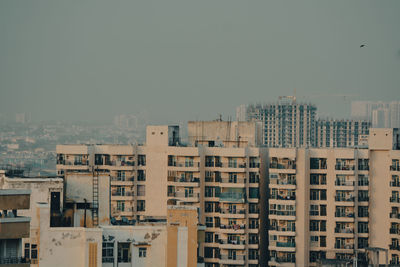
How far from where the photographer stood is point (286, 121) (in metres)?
157

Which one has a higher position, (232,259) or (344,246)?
(344,246)

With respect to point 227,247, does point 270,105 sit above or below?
above

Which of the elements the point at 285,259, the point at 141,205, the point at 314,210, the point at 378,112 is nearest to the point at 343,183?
the point at 314,210

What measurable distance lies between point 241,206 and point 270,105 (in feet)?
346

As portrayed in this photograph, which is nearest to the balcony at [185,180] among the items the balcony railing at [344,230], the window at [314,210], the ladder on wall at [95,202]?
the window at [314,210]

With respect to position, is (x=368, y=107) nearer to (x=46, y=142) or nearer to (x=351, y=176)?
(x=46, y=142)

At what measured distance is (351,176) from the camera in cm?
5175

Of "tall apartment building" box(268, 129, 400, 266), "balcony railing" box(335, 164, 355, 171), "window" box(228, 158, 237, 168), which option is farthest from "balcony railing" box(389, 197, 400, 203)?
"window" box(228, 158, 237, 168)

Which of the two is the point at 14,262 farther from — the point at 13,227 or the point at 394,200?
the point at 394,200

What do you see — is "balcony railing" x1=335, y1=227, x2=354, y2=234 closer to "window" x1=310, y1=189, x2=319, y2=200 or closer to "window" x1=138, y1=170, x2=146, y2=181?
"window" x1=310, y1=189, x2=319, y2=200

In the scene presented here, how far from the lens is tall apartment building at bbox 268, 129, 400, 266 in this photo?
5109 cm

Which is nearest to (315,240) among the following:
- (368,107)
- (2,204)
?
(2,204)

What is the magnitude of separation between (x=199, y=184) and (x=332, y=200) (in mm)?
5858

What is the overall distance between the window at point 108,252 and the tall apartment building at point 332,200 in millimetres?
24438
